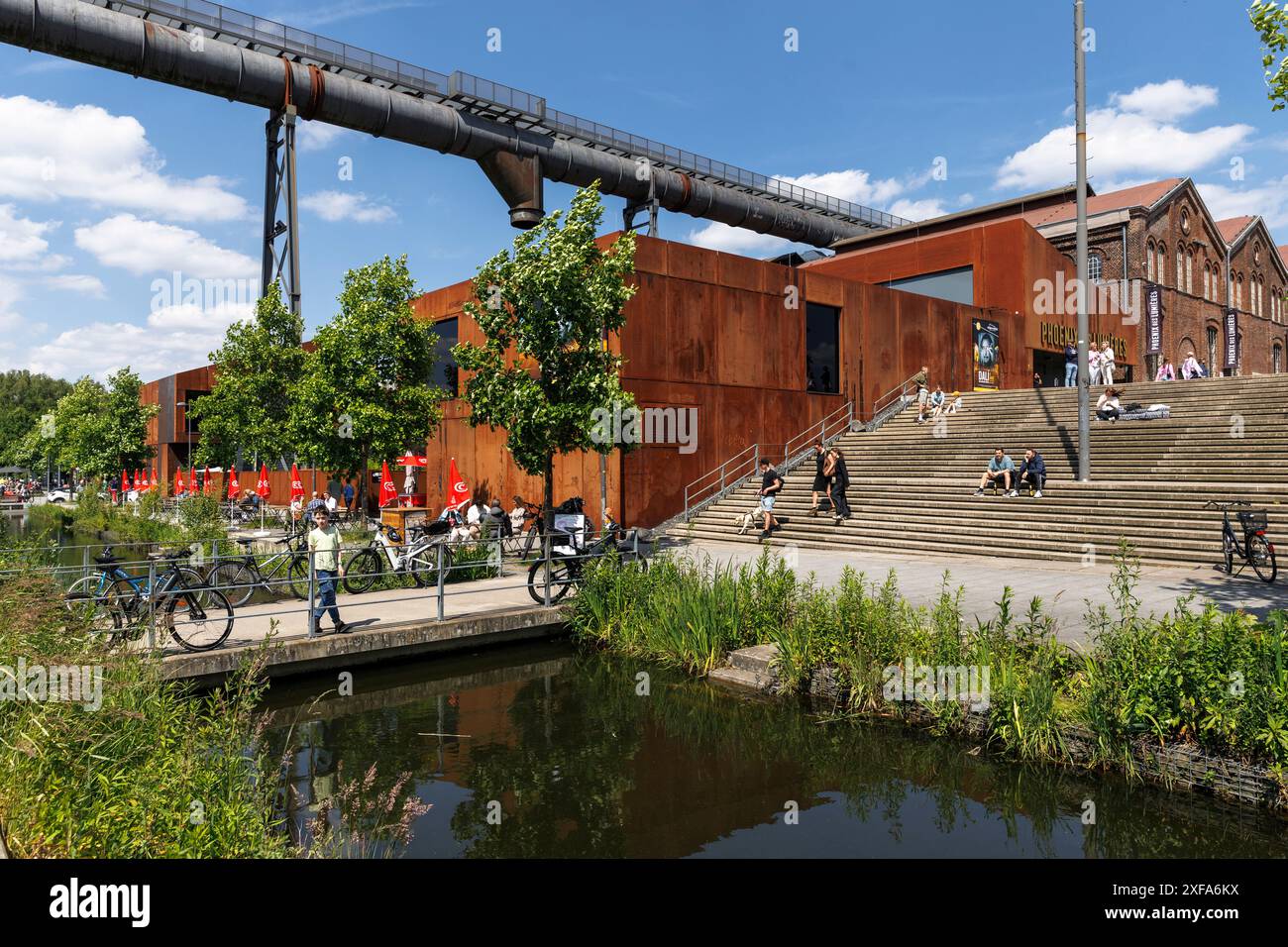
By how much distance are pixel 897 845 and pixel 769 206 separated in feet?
143

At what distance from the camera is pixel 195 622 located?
9180 mm

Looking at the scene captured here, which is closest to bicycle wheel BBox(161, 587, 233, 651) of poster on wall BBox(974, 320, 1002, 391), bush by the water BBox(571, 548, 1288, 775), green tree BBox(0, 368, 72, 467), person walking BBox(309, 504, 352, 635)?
person walking BBox(309, 504, 352, 635)

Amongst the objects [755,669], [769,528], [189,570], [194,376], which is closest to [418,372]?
[769,528]

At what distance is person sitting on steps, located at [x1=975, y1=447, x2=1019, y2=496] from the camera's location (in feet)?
59.2

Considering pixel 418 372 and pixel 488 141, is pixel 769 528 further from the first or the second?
pixel 488 141

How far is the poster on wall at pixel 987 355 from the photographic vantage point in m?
30.8

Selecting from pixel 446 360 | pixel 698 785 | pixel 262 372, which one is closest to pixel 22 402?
pixel 262 372

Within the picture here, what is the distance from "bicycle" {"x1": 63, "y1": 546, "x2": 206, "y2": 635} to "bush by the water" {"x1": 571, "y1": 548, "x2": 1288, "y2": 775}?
5.33 meters

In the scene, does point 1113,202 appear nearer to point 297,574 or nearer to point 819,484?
point 819,484

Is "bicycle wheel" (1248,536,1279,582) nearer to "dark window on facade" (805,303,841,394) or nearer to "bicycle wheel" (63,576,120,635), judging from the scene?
"dark window on facade" (805,303,841,394)

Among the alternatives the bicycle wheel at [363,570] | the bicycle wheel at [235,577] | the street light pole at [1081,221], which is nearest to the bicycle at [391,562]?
the bicycle wheel at [363,570]

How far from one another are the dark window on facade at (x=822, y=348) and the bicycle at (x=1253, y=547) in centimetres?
1368

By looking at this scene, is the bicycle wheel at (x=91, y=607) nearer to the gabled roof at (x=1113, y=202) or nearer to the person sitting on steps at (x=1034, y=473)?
the person sitting on steps at (x=1034, y=473)

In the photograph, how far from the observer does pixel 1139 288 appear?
41000 millimetres
